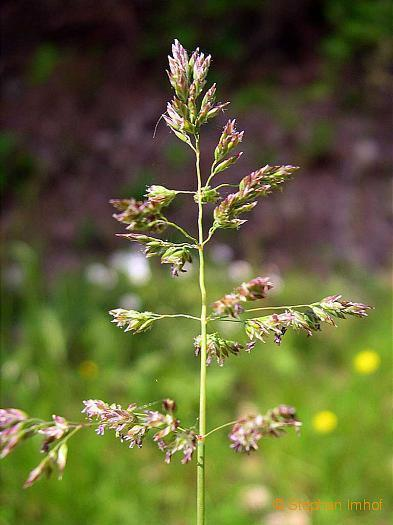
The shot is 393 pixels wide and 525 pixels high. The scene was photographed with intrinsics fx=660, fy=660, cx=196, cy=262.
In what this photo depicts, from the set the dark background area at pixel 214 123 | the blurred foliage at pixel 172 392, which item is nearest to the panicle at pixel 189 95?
the blurred foliage at pixel 172 392

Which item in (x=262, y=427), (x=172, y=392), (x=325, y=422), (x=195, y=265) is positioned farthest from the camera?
(x=195, y=265)

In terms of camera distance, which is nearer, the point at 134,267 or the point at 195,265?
the point at 134,267

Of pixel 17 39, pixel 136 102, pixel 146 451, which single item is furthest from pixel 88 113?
pixel 146 451

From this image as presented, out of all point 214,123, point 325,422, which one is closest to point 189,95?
point 325,422

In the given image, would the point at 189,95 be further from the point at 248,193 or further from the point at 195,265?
the point at 195,265

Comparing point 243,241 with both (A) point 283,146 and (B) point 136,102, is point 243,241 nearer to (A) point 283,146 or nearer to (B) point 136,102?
(A) point 283,146
